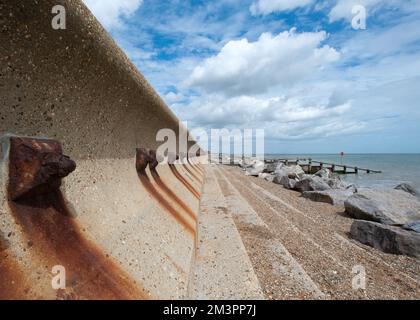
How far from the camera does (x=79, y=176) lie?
1456mm

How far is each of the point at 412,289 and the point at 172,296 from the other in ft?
9.51

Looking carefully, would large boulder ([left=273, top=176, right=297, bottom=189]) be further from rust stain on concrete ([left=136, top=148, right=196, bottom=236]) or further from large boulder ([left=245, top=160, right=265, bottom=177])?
rust stain on concrete ([left=136, top=148, right=196, bottom=236])

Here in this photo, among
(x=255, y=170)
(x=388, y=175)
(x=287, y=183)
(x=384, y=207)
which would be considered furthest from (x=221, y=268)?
(x=388, y=175)

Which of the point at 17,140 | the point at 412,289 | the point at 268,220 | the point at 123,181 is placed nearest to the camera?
the point at 17,140

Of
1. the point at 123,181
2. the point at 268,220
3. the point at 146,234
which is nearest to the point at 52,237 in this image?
the point at 146,234

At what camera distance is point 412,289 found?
295 centimetres

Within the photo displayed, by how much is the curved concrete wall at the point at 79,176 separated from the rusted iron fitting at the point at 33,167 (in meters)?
0.03

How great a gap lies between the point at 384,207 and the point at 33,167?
729 centimetres

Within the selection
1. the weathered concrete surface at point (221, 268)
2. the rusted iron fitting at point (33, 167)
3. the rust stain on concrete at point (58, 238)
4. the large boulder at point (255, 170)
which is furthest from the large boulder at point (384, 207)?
the large boulder at point (255, 170)

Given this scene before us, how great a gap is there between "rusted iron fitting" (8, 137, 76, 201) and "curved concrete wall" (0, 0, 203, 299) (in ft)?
0.10

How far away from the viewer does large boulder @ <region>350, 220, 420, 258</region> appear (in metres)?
4.00

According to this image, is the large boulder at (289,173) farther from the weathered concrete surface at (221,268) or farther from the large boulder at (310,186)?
the weathered concrete surface at (221,268)

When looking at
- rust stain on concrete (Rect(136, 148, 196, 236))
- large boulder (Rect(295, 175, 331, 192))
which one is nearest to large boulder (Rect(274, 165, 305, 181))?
large boulder (Rect(295, 175, 331, 192))
